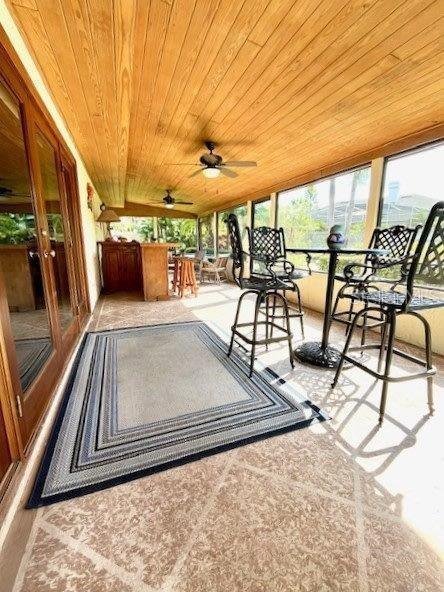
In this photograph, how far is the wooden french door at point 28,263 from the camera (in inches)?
50.9

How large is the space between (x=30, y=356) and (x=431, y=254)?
235cm

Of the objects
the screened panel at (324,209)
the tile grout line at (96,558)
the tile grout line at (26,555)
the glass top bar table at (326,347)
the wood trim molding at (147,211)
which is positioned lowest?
the tile grout line at (96,558)

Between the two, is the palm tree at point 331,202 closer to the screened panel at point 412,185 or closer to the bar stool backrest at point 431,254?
the screened panel at point 412,185

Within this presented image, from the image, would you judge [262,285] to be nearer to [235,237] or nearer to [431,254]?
[235,237]

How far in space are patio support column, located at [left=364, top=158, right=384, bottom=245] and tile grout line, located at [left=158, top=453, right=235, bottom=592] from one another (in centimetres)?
307

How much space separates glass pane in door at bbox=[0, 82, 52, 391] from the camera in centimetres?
138

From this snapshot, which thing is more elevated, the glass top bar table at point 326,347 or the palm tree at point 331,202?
the palm tree at point 331,202

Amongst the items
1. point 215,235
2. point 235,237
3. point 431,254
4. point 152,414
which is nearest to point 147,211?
point 215,235

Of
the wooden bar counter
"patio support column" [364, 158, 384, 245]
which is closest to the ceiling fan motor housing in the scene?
the wooden bar counter

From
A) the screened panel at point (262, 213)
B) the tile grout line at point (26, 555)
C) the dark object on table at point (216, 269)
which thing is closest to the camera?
the tile grout line at point (26, 555)

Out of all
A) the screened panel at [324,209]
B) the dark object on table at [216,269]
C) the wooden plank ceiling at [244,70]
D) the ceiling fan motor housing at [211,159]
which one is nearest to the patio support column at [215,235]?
the dark object on table at [216,269]

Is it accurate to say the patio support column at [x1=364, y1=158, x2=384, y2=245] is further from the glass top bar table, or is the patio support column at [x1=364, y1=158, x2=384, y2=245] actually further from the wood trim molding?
the wood trim molding

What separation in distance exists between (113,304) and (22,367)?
10.1ft

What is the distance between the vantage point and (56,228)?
7.61ft
